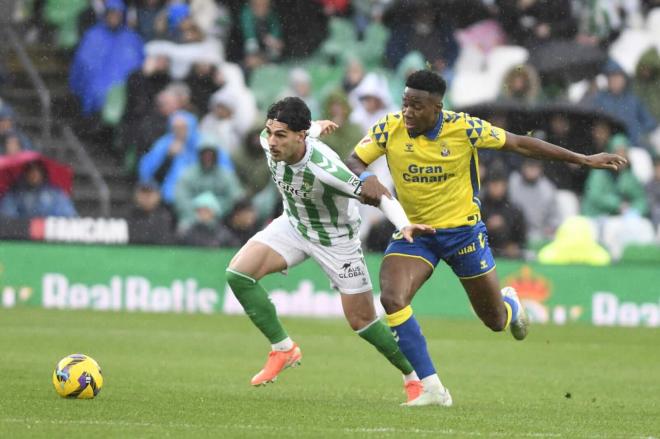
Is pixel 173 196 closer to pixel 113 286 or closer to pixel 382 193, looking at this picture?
pixel 113 286

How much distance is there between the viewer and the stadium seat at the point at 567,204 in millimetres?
20812

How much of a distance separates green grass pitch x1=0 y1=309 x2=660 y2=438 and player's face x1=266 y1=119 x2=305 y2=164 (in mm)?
1776

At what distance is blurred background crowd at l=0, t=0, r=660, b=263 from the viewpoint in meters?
20.4

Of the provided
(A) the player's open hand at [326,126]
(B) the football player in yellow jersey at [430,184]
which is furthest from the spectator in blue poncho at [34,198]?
(B) the football player in yellow jersey at [430,184]

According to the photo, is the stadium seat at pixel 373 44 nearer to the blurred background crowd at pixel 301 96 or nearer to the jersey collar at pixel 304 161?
the blurred background crowd at pixel 301 96

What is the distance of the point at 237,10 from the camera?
2306 cm

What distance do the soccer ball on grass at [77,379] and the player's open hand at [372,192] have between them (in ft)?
7.24

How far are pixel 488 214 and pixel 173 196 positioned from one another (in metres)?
4.76

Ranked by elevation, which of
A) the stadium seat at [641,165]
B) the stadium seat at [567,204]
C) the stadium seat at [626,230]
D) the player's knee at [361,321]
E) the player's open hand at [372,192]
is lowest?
the stadium seat at [626,230]

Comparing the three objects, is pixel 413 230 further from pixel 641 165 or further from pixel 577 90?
pixel 577 90

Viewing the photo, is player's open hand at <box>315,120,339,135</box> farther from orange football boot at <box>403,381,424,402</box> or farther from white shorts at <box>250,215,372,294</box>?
orange football boot at <box>403,381,424,402</box>

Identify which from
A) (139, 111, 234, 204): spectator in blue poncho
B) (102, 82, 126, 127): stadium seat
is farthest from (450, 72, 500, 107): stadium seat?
(102, 82, 126, 127): stadium seat

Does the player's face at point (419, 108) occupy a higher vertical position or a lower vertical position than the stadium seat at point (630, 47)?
higher

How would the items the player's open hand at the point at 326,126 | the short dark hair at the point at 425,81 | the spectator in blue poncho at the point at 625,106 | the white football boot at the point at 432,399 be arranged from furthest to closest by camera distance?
the spectator in blue poncho at the point at 625,106
the player's open hand at the point at 326,126
the white football boot at the point at 432,399
the short dark hair at the point at 425,81
